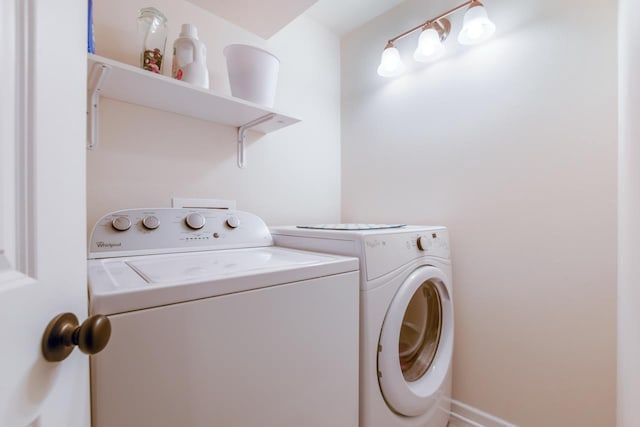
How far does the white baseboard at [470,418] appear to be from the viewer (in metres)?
1.31

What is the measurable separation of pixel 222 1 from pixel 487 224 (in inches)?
63.3

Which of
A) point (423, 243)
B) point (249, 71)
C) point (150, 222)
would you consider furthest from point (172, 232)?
point (423, 243)

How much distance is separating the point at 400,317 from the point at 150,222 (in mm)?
995

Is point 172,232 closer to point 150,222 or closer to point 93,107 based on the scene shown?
point 150,222

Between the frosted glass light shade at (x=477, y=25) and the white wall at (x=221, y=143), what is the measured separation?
3.11ft

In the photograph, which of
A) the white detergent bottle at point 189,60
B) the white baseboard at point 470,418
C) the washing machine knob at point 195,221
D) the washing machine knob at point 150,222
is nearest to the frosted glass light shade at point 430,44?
the white detergent bottle at point 189,60

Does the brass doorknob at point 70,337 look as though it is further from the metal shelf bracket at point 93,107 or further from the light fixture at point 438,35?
the light fixture at point 438,35

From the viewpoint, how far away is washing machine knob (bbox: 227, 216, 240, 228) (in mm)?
1231

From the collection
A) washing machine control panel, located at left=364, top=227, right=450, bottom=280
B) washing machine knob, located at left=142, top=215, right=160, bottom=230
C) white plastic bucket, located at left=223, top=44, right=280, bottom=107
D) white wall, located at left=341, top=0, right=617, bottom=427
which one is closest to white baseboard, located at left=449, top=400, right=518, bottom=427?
white wall, located at left=341, top=0, right=617, bottom=427

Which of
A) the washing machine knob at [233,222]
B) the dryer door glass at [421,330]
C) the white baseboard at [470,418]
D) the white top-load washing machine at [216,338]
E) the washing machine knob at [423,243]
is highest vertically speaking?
the washing machine knob at [233,222]

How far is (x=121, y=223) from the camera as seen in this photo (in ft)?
3.21

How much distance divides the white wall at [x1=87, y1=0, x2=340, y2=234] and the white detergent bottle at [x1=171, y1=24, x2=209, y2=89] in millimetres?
208

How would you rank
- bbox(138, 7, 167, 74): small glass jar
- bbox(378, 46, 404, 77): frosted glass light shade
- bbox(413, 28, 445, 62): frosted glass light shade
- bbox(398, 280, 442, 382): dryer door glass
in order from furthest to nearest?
bbox(378, 46, 404, 77): frosted glass light shade, bbox(413, 28, 445, 62): frosted glass light shade, bbox(398, 280, 442, 382): dryer door glass, bbox(138, 7, 167, 74): small glass jar

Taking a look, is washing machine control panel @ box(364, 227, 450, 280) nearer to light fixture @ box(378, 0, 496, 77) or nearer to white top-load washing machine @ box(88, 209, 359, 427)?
white top-load washing machine @ box(88, 209, 359, 427)
